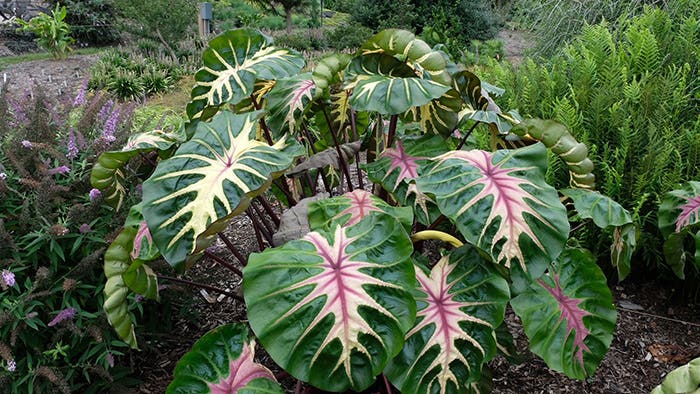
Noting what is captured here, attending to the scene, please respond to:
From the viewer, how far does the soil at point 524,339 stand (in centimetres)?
200

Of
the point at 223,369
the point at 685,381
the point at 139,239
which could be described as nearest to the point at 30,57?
the point at 139,239

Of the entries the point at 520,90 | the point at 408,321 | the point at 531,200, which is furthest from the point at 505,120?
the point at 520,90

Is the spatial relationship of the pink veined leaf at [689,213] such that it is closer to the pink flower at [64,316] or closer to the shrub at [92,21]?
the pink flower at [64,316]

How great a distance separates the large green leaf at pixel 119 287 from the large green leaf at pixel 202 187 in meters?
0.33

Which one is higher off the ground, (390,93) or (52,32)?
(390,93)

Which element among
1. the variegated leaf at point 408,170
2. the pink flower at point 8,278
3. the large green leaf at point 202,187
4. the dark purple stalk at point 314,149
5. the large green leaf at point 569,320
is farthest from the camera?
the dark purple stalk at point 314,149

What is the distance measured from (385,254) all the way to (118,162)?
3.06 ft

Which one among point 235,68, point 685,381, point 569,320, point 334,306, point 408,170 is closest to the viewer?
point 685,381

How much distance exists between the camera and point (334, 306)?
125 centimetres

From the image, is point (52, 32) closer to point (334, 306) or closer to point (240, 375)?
point (240, 375)

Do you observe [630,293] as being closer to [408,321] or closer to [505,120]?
[505,120]

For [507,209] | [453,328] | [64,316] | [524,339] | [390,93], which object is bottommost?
[524,339]

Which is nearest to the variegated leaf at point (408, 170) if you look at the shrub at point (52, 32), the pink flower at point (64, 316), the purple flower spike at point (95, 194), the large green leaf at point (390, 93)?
the large green leaf at point (390, 93)

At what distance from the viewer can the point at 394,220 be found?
1380 mm
